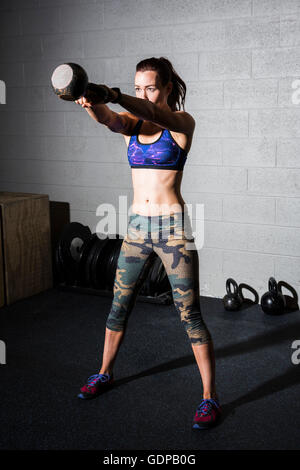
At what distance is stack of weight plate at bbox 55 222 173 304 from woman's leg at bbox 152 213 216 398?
140cm

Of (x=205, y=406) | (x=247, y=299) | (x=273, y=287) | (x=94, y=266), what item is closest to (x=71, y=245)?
(x=94, y=266)

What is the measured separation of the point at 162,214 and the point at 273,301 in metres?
1.50

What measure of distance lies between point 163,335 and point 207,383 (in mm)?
925

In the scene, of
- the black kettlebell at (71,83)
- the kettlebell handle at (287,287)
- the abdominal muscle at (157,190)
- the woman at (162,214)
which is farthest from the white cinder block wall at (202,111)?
the black kettlebell at (71,83)

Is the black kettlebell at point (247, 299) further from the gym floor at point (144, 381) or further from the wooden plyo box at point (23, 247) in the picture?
the wooden plyo box at point (23, 247)

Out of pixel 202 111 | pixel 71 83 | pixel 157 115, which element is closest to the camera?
pixel 71 83

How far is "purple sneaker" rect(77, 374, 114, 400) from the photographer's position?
2125 millimetres

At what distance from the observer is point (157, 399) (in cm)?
215

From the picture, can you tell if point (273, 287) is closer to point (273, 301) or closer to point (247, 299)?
point (273, 301)

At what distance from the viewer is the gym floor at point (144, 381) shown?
6.07ft

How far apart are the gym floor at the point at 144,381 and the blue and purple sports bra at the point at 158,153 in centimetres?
103

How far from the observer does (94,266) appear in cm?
348

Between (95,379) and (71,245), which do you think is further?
(71,245)

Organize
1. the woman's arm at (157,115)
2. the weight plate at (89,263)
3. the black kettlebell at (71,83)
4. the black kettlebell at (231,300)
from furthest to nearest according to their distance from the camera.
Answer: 1. the weight plate at (89,263)
2. the black kettlebell at (231,300)
3. the woman's arm at (157,115)
4. the black kettlebell at (71,83)
